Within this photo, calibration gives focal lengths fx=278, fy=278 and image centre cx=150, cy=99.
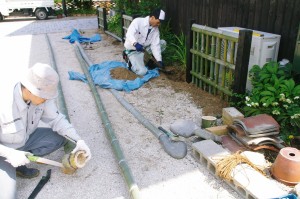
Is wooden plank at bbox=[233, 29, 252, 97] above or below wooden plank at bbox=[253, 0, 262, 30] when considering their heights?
below

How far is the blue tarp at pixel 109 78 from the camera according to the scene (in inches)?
229

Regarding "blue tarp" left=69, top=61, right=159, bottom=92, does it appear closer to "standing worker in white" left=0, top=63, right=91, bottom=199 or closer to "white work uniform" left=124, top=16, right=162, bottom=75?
"white work uniform" left=124, top=16, right=162, bottom=75

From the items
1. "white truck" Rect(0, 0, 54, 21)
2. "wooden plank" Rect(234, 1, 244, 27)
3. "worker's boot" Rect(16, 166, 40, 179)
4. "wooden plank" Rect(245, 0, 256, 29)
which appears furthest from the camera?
"white truck" Rect(0, 0, 54, 21)

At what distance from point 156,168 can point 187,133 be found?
800mm

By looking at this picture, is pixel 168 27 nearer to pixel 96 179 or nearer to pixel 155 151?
pixel 155 151

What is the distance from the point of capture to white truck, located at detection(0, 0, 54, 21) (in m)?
17.0

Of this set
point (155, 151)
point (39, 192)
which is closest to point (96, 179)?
point (39, 192)

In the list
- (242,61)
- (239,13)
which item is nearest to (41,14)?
(239,13)

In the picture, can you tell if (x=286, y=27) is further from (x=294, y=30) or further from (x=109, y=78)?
(x=109, y=78)

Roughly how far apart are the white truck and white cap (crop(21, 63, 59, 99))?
16653mm

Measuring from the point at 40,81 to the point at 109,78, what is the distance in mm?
3502

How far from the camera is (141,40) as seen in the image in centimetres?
681

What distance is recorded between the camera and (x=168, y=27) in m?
8.63

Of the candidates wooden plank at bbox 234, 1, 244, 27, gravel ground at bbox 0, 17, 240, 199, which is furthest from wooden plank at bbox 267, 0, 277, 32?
gravel ground at bbox 0, 17, 240, 199
